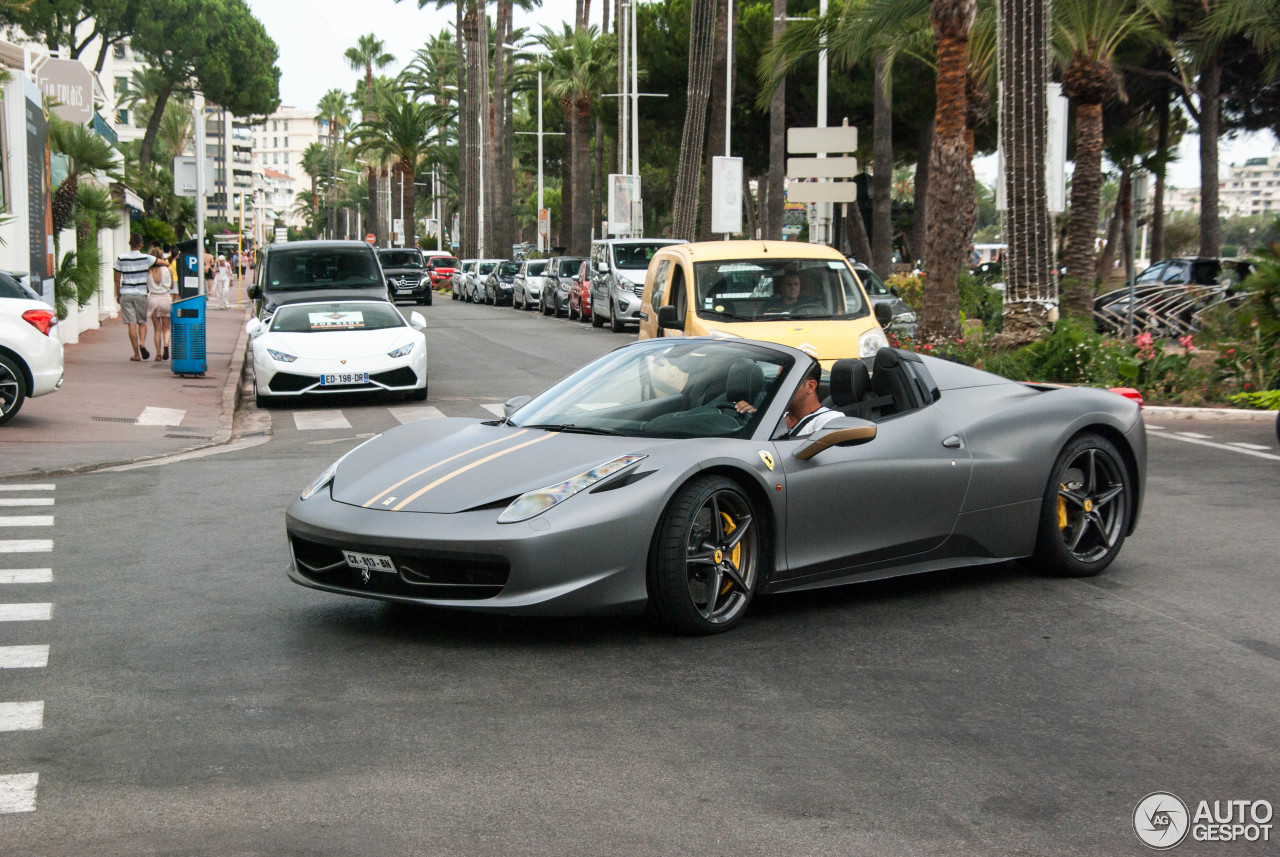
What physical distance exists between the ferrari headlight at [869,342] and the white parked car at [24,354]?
7944mm

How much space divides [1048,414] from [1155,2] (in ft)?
59.2

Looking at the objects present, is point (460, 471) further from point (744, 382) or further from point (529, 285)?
point (529, 285)

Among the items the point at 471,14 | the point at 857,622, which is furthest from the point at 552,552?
the point at 471,14

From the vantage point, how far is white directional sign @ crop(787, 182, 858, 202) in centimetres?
2758

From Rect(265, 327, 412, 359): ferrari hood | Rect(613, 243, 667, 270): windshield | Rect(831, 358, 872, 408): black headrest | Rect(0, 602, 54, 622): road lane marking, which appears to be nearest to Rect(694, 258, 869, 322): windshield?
Rect(265, 327, 412, 359): ferrari hood

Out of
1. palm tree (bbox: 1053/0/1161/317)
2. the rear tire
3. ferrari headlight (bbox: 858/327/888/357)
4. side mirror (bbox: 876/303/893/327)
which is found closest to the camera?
ferrari headlight (bbox: 858/327/888/357)

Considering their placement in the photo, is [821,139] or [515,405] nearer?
[515,405]

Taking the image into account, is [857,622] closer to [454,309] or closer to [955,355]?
[955,355]

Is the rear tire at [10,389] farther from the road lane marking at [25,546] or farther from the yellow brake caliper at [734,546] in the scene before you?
the yellow brake caliper at [734,546]

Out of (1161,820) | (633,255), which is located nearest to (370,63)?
(633,255)

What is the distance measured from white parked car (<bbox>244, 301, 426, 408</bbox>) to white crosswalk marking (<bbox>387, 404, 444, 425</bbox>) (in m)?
0.30

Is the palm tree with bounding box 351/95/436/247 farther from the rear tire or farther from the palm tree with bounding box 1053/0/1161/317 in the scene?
the rear tire

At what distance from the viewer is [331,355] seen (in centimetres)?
1669

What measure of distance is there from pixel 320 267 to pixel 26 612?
1580cm
